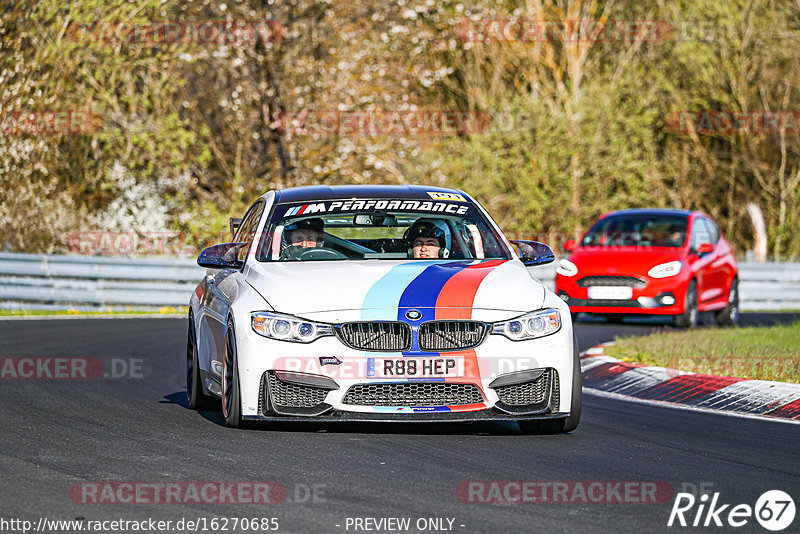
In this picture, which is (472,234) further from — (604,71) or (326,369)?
(604,71)

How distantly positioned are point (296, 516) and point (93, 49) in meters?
22.1

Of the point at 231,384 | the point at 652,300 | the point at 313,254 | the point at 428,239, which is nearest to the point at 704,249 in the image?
the point at 652,300

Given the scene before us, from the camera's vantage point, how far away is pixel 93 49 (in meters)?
26.6

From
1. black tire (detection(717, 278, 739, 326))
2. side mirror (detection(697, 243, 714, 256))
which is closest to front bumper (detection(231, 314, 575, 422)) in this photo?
side mirror (detection(697, 243, 714, 256))

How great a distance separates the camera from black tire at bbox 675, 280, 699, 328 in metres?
19.1

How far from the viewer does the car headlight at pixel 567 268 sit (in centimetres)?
1967

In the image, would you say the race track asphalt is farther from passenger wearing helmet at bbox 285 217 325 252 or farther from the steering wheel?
passenger wearing helmet at bbox 285 217 325 252

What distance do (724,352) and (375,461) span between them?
7122 millimetres

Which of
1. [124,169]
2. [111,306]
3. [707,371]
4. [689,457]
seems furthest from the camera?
[124,169]

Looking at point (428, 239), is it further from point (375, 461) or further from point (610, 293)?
point (610, 293)

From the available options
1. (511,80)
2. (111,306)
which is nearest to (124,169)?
(111,306)

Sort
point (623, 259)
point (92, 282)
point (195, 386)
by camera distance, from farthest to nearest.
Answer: point (92, 282), point (623, 259), point (195, 386)

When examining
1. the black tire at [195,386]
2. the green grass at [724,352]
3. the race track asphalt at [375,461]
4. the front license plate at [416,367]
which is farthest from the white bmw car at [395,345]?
the green grass at [724,352]

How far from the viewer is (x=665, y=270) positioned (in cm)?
1916
